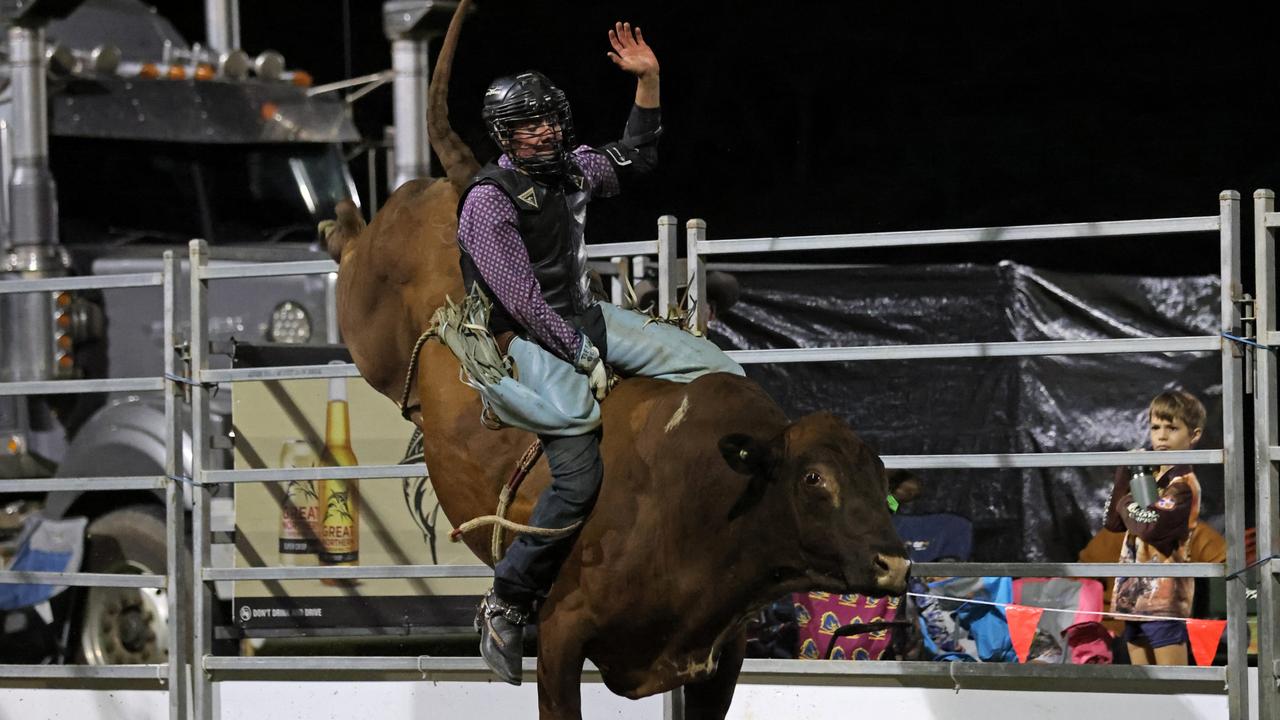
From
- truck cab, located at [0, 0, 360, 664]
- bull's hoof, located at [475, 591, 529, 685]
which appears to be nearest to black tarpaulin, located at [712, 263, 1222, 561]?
truck cab, located at [0, 0, 360, 664]

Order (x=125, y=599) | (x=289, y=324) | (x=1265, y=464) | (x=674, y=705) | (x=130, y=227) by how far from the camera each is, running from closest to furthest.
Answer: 1. (x=1265, y=464)
2. (x=674, y=705)
3. (x=125, y=599)
4. (x=289, y=324)
5. (x=130, y=227)

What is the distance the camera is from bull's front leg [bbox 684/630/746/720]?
498 centimetres

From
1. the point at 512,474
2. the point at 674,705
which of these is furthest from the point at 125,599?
the point at 512,474

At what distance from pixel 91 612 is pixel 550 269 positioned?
5.12 m

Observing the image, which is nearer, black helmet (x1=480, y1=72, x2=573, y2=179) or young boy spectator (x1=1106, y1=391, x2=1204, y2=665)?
black helmet (x1=480, y1=72, x2=573, y2=179)

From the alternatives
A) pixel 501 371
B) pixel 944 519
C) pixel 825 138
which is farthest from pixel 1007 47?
pixel 501 371

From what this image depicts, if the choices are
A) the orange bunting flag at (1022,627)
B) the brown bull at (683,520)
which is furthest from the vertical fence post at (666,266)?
the orange bunting flag at (1022,627)

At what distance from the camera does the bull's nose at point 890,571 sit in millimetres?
4273

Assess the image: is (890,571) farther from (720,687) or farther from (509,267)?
(509,267)

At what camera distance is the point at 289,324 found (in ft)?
32.0

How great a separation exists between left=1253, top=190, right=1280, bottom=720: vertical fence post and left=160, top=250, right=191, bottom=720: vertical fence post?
3902 mm

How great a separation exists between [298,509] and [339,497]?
7.0 inches

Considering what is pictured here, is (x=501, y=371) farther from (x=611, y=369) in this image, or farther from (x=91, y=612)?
(x=91, y=612)

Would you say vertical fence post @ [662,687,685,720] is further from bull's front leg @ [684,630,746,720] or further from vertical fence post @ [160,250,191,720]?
vertical fence post @ [160,250,191,720]
